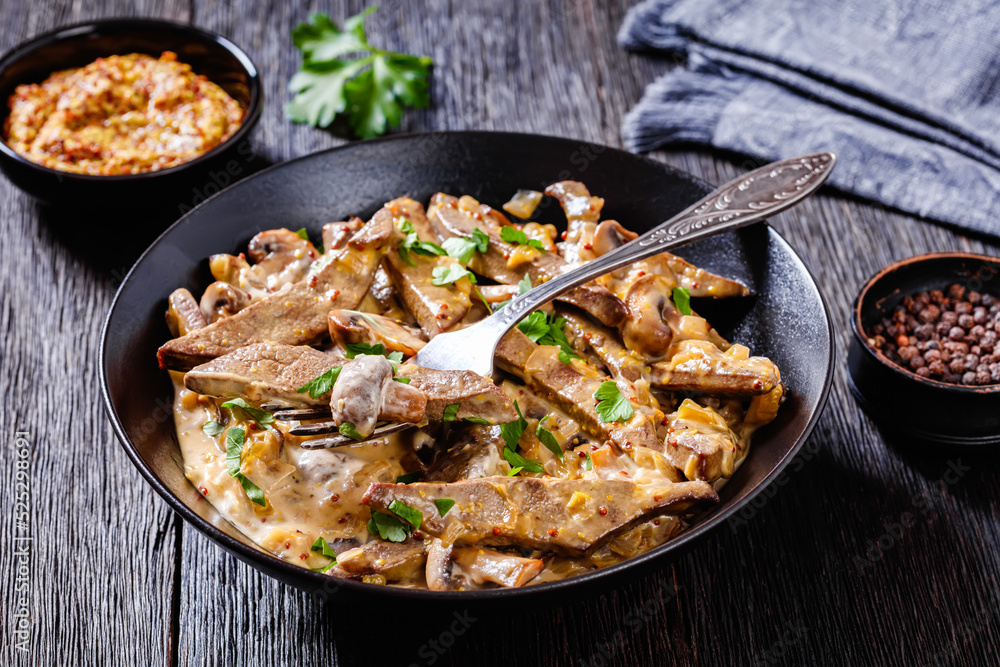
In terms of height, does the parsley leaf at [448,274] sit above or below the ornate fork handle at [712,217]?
below

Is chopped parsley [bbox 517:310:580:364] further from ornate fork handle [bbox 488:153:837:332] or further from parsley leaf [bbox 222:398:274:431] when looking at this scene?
parsley leaf [bbox 222:398:274:431]

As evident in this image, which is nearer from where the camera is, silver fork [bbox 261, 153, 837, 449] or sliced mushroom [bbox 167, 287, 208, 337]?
silver fork [bbox 261, 153, 837, 449]

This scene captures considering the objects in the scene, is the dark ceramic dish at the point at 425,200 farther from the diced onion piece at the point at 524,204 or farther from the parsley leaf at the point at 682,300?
the parsley leaf at the point at 682,300

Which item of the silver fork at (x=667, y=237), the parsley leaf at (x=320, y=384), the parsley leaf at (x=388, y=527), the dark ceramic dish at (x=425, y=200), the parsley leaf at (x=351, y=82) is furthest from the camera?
the parsley leaf at (x=351, y=82)

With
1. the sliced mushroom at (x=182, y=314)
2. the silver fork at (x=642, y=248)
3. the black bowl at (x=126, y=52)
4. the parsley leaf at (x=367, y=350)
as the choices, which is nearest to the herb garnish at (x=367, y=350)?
the parsley leaf at (x=367, y=350)

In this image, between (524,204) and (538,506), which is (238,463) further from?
(524,204)

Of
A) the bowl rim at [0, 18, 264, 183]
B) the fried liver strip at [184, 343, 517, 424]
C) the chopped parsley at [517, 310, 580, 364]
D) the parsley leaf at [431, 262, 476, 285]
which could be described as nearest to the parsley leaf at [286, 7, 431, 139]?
the bowl rim at [0, 18, 264, 183]
